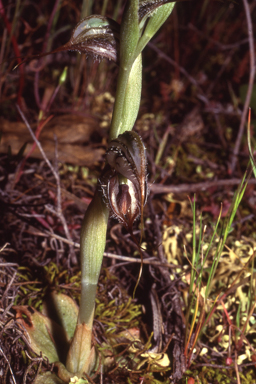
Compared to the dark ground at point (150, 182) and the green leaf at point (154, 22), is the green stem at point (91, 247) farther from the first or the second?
the green leaf at point (154, 22)

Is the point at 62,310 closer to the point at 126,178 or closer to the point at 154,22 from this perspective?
the point at 126,178

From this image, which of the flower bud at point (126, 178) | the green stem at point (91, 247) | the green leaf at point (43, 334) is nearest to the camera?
the flower bud at point (126, 178)

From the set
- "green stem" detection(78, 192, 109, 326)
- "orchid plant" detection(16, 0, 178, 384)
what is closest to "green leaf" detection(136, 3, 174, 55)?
"orchid plant" detection(16, 0, 178, 384)

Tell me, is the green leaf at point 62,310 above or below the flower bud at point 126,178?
below

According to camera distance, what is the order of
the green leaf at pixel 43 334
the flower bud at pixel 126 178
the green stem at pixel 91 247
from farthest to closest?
the green leaf at pixel 43 334 < the green stem at pixel 91 247 < the flower bud at pixel 126 178

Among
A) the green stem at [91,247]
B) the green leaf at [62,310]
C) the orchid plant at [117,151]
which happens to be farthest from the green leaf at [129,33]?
the green leaf at [62,310]

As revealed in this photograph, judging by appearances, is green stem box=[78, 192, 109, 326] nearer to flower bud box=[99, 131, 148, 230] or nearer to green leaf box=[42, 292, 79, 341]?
flower bud box=[99, 131, 148, 230]

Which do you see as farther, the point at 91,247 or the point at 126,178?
the point at 91,247

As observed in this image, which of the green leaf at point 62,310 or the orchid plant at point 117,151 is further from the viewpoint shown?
the green leaf at point 62,310

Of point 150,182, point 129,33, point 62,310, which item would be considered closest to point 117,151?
point 129,33

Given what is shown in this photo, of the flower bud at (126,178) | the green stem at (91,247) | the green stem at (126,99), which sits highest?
the green stem at (126,99)
